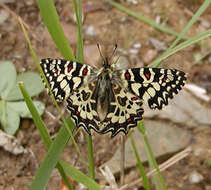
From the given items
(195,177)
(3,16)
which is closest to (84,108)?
(195,177)

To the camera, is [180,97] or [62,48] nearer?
[62,48]

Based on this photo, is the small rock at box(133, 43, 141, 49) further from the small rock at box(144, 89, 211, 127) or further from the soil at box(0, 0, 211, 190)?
the small rock at box(144, 89, 211, 127)

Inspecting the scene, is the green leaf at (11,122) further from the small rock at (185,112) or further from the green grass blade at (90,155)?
the small rock at (185,112)

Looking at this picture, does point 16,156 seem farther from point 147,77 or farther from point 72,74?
point 147,77

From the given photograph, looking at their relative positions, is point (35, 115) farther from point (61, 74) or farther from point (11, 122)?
point (11, 122)

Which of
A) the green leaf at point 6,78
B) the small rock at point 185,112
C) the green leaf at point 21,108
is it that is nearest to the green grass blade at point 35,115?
the green leaf at point 21,108

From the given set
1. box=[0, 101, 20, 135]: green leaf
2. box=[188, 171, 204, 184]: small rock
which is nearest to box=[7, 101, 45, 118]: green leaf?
box=[0, 101, 20, 135]: green leaf

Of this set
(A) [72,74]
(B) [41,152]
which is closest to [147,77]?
(A) [72,74]
